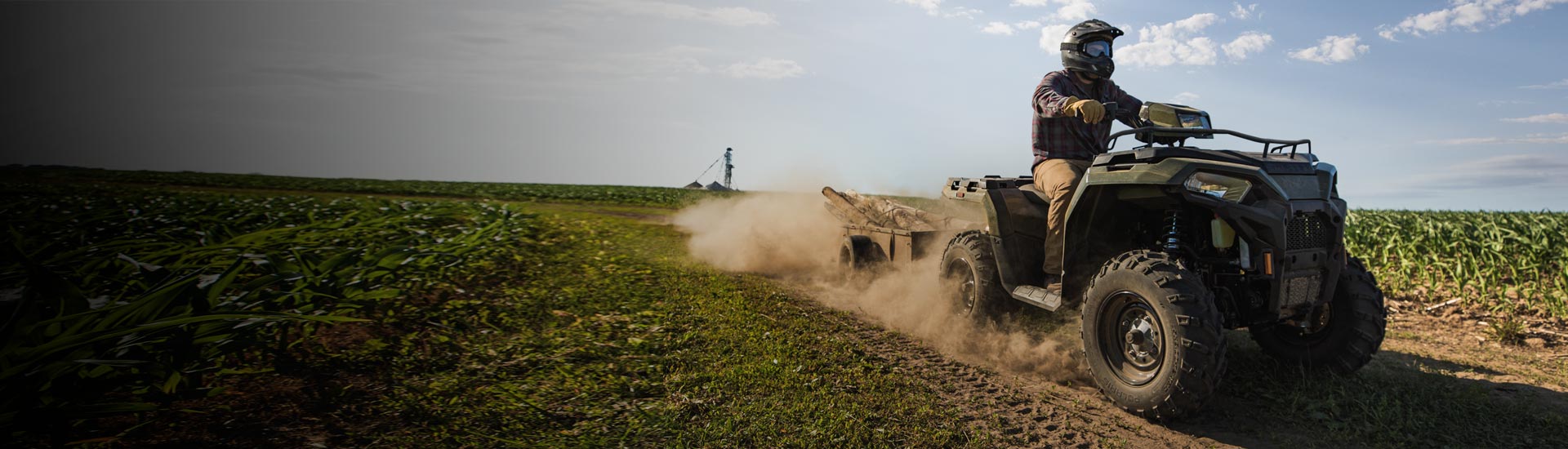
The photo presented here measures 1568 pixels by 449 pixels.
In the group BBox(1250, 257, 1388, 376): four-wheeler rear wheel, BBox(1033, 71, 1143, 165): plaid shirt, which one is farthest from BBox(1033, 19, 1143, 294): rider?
BBox(1250, 257, 1388, 376): four-wheeler rear wheel

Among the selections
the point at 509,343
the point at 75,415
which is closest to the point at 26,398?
the point at 75,415

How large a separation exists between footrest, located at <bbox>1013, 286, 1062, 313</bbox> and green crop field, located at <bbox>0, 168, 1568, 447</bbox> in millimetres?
1068

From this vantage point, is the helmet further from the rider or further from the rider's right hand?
the rider's right hand

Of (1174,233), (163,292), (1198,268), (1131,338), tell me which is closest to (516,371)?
(163,292)

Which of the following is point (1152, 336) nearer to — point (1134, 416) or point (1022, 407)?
point (1134, 416)

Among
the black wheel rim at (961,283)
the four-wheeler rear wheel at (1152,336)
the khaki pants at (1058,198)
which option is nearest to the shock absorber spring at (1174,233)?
the four-wheeler rear wheel at (1152,336)

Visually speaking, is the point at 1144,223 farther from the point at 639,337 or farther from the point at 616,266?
the point at 616,266

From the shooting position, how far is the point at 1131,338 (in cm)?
419

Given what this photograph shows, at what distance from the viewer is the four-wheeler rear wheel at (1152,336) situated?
373cm

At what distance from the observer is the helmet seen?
214 inches

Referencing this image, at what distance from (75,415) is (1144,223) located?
19.0ft

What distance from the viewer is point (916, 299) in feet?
23.3

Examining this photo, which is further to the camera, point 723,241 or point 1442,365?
point 723,241

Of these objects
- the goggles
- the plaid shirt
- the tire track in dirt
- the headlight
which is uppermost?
the goggles
